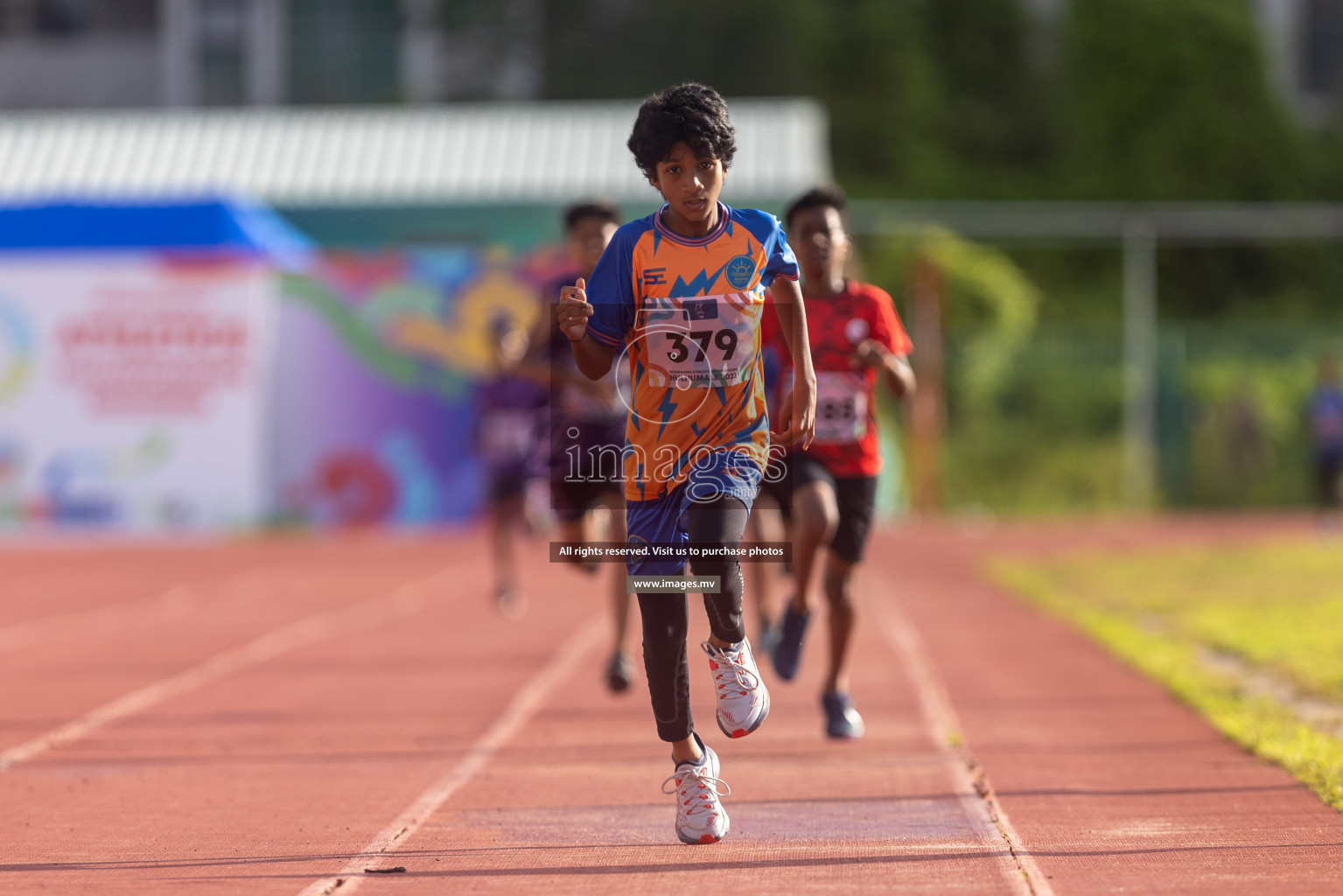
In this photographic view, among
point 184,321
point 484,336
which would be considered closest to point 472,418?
point 484,336

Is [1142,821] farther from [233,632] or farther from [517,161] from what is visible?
[517,161]

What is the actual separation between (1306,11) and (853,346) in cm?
3533

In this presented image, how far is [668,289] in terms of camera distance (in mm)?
4961

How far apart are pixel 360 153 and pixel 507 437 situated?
589 inches

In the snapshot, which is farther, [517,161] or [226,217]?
[517,161]

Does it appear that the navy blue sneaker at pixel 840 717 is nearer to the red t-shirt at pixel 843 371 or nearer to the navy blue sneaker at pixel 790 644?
the navy blue sneaker at pixel 790 644

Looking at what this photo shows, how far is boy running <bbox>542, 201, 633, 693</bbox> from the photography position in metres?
7.88

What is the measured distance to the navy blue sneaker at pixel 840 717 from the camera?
6875 millimetres

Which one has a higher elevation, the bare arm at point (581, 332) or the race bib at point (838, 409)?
the bare arm at point (581, 332)

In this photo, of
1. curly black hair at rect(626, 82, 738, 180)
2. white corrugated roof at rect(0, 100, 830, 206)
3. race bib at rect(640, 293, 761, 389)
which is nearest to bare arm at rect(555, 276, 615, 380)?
race bib at rect(640, 293, 761, 389)

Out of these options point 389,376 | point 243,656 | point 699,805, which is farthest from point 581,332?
point 389,376

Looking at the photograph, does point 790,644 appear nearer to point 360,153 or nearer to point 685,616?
point 685,616

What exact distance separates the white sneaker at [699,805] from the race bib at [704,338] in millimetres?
1073

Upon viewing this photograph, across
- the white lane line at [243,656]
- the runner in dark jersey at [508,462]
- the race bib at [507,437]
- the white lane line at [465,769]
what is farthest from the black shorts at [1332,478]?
the white lane line at [465,769]
